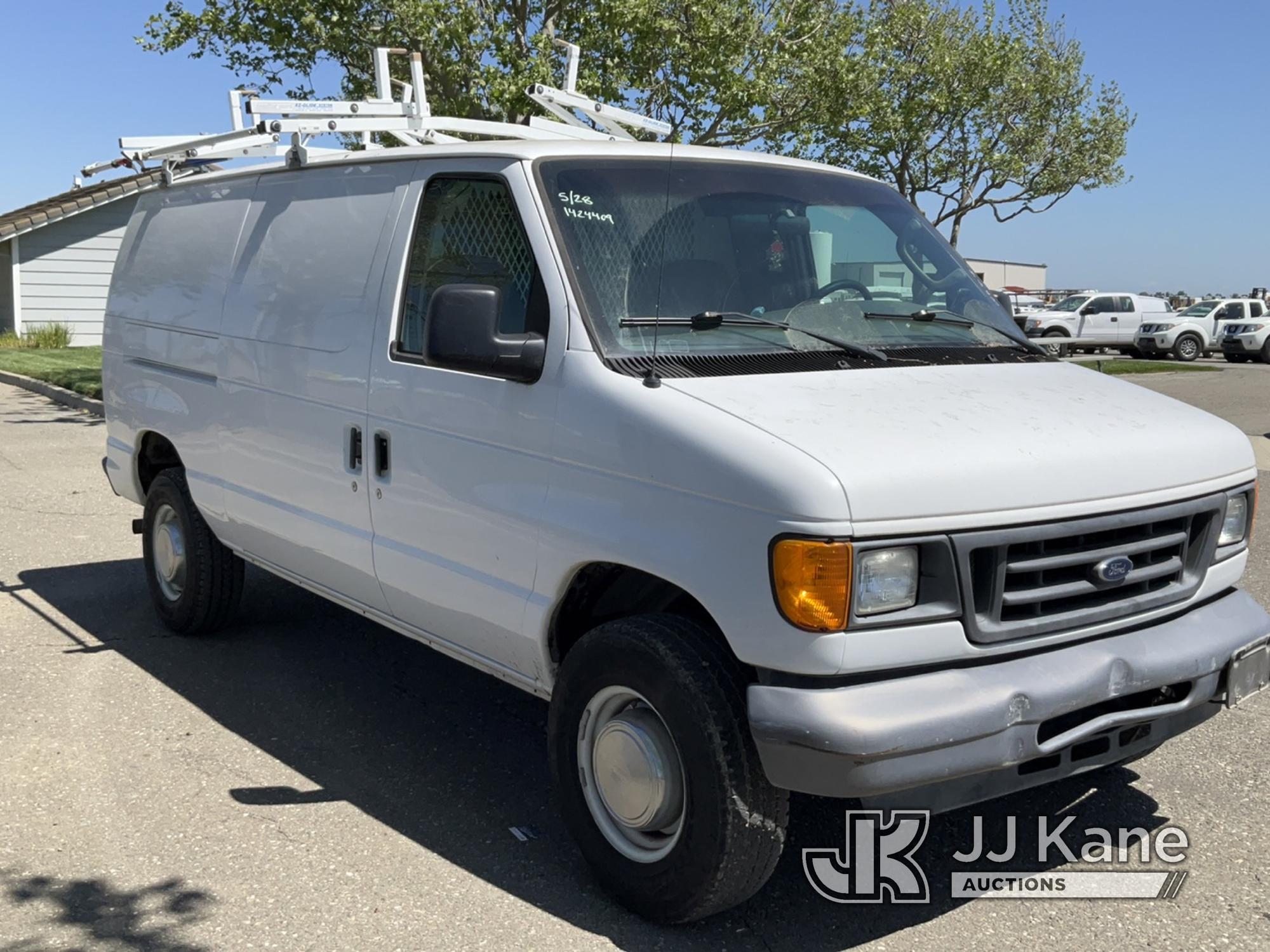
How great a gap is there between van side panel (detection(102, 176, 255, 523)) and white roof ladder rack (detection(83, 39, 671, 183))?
0.21 metres

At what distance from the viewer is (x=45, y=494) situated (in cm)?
1035

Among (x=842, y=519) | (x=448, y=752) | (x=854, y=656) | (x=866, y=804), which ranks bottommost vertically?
(x=448, y=752)

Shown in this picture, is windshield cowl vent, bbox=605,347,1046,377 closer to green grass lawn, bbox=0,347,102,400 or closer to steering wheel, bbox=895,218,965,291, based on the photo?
steering wheel, bbox=895,218,965,291

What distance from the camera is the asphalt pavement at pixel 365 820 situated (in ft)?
11.9

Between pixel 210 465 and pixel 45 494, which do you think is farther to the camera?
pixel 45 494

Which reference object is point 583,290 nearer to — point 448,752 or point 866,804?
point 866,804

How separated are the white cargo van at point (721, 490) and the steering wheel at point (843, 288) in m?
0.02

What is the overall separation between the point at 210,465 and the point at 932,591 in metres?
3.70

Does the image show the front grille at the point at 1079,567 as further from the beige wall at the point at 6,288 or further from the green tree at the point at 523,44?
the beige wall at the point at 6,288

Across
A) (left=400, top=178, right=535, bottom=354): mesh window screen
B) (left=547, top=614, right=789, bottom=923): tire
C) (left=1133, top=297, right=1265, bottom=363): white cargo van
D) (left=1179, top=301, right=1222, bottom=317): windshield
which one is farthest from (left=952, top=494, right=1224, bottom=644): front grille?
(left=1179, top=301, right=1222, bottom=317): windshield

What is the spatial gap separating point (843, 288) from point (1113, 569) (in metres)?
1.44

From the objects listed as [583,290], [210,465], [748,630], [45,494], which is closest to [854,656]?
[748,630]

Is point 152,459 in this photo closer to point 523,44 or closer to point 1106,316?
point 523,44

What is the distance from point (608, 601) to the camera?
13.0ft
